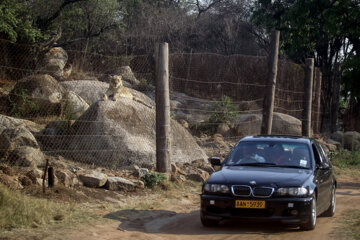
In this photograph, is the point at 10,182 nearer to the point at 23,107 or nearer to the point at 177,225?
the point at 177,225

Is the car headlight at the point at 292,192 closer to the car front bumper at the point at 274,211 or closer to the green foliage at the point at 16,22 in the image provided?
the car front bumper at the point at 274,211

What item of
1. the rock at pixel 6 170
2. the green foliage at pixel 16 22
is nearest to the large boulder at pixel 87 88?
the green foliage at pixel 16 22

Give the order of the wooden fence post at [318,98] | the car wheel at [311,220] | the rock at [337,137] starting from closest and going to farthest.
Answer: the car wheel at [311,220] → the wooden fence post at [318,98] → the rock at [337,137]

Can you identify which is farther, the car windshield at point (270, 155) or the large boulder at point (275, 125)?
the large boulder at point (275, 125)

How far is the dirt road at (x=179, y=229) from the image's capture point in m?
7.12

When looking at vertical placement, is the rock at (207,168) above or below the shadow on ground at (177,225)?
above

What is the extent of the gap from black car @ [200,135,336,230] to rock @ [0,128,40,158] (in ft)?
15.8

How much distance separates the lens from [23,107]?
1344 centimetres

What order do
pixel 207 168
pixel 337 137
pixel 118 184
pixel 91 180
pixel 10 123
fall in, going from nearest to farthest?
pixel 91 180 < pixel 118 184 < pixel 10 123 < pixel 207 168 < pixel 337 137

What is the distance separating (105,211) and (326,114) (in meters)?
16.4

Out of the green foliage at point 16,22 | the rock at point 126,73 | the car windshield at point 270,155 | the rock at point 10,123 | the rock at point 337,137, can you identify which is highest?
the green foliage at point 16,22

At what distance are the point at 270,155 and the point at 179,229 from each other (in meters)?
1.95

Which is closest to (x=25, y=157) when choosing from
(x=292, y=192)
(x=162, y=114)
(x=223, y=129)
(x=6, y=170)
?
(x=6, y=170)

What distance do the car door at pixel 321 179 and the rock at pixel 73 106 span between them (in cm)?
690
